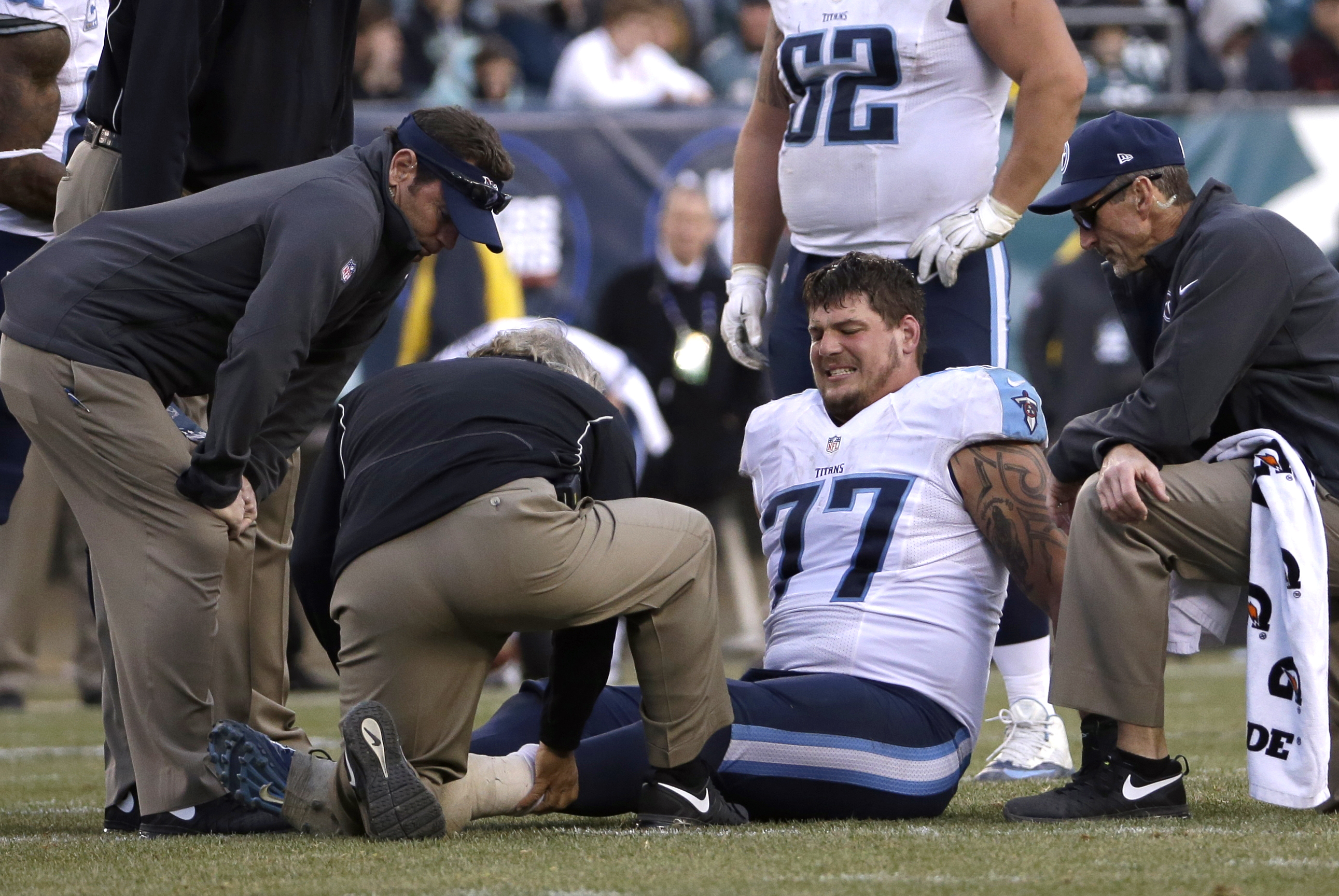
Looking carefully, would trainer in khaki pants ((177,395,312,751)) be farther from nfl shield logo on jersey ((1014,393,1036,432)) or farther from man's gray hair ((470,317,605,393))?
nfl shield logo on jersey ((1014,393,1036,432))

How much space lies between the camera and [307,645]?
8.58 metres

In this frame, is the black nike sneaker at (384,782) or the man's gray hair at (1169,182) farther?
the man's gray hair at (1169,182)

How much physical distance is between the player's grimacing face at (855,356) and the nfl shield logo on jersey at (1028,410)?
0.29m

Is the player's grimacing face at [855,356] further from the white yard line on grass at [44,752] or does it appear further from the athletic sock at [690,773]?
the white yard line on grass at [44,752]

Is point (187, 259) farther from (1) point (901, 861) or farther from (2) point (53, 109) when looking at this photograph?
(1) point (901, 861)

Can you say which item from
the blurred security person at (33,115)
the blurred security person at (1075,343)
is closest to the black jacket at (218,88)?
the blurred security person at (33,115)

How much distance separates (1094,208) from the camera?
3.80m

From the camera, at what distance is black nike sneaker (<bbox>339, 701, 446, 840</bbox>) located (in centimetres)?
320

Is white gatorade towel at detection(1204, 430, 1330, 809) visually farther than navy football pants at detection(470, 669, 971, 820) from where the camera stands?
No

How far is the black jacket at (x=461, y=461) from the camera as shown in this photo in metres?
3.35

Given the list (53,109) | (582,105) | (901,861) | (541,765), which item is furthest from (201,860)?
(582,105)

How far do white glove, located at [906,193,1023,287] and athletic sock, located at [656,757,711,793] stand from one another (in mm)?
1412

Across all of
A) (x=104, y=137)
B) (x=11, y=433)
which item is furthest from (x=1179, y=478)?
(x=11, y=433)

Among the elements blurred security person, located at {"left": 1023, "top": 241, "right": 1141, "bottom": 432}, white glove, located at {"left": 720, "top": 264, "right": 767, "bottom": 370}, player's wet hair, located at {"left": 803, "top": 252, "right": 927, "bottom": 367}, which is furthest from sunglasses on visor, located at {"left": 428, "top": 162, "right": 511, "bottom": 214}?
blurred security person, located at {"left": 1023, "top": 241, "right": 1141, "bottom": 432}
